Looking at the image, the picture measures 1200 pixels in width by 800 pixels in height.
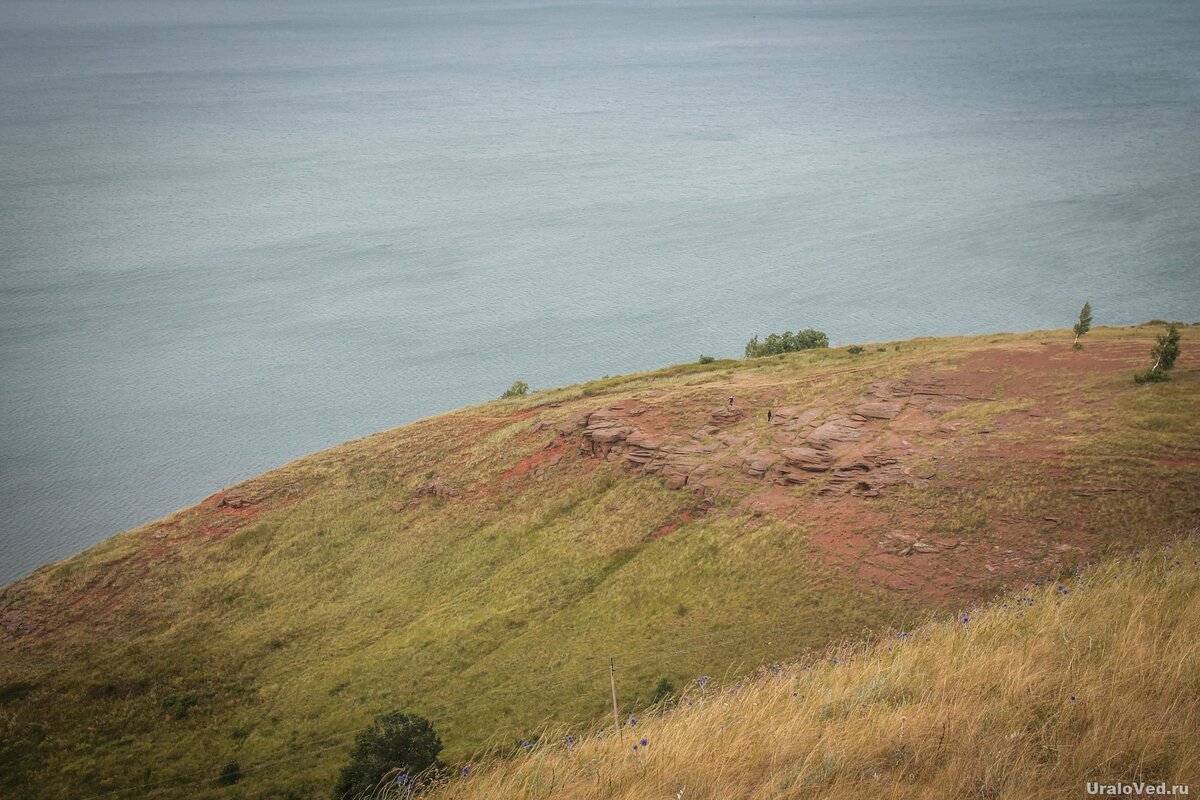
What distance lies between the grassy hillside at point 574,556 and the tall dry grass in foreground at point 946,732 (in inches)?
770

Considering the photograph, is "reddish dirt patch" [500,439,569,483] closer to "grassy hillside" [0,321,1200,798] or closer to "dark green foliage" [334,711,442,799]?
"grassy hillside" [0,321,1200,798]

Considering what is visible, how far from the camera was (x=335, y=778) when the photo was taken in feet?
88.6

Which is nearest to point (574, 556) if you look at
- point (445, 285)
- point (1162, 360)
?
point (1162, 360)

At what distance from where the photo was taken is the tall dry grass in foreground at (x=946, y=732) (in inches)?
261

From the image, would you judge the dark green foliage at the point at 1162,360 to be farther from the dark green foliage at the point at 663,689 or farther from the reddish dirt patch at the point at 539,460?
the reddish dirt patch at the point at 539,460

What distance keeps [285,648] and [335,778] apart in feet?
39.8

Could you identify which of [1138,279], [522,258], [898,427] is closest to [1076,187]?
[1138,279]

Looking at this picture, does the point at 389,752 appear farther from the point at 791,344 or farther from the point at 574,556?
the point at 791,344

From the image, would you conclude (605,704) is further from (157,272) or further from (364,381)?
(157,272)

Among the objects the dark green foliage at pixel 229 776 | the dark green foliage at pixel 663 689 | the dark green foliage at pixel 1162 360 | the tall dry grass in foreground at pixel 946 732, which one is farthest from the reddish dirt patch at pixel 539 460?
the tall dry grass in foreground at pixel 946 732

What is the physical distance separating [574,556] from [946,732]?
3373 centimetres

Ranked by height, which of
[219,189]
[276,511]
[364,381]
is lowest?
[276,511]

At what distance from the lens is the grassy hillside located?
3055cm

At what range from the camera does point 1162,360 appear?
40594 mm
